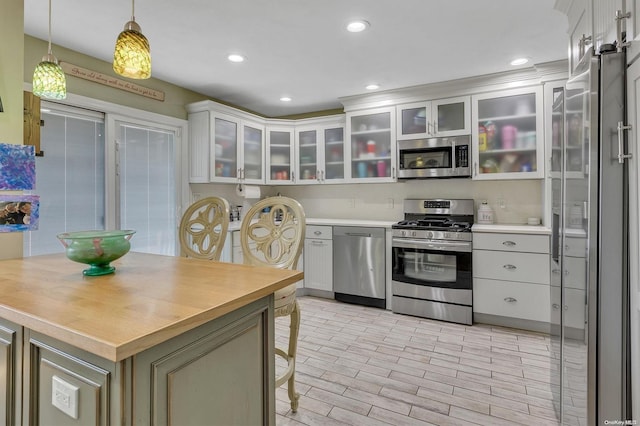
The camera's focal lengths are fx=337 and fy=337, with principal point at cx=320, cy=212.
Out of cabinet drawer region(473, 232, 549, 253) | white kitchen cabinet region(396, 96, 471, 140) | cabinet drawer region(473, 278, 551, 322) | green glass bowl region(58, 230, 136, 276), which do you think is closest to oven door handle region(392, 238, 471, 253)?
cabinet drawer region(473, 232, 549, 253)

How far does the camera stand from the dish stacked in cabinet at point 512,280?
Answer: 9.66 feet

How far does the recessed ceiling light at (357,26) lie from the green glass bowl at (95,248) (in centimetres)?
201

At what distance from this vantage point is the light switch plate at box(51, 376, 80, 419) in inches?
34.7

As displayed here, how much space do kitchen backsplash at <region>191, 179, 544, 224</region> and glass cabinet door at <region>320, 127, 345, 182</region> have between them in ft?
0.98

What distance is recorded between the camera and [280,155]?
15.2 feet

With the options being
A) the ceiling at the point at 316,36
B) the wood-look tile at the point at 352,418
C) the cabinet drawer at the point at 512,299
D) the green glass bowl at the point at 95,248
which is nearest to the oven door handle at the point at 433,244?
the cabinet drawer at the point at 512,299

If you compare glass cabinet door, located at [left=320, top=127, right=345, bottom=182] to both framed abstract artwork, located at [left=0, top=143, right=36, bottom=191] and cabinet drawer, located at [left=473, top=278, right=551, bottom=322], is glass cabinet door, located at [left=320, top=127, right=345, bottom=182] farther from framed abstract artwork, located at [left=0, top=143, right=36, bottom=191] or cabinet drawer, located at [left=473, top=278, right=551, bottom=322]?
framed abstract artwork, located at [left=0, top=143, right=36, bottom=191]

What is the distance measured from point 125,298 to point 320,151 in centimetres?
355

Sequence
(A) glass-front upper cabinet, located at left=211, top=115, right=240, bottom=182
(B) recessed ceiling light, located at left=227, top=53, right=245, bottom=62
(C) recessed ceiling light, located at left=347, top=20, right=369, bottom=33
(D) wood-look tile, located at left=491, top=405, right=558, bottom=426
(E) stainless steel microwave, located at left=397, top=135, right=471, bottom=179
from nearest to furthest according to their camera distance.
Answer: (D) wood-look tile, located at left=491, top=405, right=558, bottom=426
(C) recessed ceiling light, located at left=347, top=20, right=369, bottom=33
(B) recessed ceiling light, located at left=227, top=53, right=245, bottom=62
(E) stainless steel microwave, located at left=397, top=135, right=471, bottom=179
(A) glass-front upper cabinet, located at left=211, top=115, right=240, bottom=182

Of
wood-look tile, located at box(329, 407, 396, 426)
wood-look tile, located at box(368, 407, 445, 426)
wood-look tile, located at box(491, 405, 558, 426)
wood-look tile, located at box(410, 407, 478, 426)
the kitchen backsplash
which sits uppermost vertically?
the kitchen backsplash

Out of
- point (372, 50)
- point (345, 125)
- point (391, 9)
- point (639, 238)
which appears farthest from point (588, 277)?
point (345, 125)

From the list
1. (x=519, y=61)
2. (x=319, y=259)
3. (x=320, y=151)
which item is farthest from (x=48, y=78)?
(x=519, y=61)

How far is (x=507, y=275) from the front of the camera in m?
3.06

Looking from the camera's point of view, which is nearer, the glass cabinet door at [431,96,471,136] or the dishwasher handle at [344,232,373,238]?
the glass cabinet door at [431,96,471,136]
